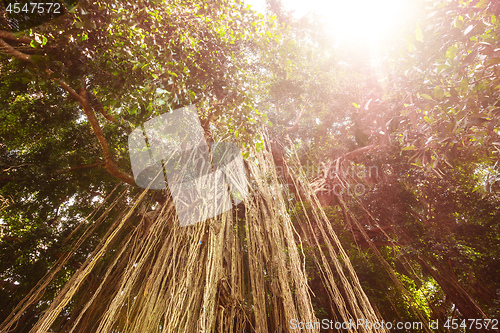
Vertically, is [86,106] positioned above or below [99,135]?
above

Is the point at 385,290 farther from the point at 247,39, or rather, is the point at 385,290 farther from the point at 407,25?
the point at 247,39

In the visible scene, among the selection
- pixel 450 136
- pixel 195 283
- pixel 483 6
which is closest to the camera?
pixel 483 6

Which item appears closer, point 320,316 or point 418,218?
point 320,316

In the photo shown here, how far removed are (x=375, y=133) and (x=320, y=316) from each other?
297 centimetres

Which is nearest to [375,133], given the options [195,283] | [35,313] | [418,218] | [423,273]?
[418,218]

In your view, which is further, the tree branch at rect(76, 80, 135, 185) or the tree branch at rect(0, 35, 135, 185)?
the tree branch at rect(76, 80, 135, 185)

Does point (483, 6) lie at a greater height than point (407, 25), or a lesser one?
lesser

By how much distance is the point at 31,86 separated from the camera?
2.60m

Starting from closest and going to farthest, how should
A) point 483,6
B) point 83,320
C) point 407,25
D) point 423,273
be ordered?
point 483,6 < point 407,25 < point 83,320 < point 423,273

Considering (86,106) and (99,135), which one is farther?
(99,135)

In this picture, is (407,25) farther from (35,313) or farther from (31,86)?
(35,313)

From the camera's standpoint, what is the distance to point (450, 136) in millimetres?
1466

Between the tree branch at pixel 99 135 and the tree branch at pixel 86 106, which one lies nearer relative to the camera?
the tree branch at pixel 86 106

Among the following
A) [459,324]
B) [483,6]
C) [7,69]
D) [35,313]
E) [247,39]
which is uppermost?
[7,69]
